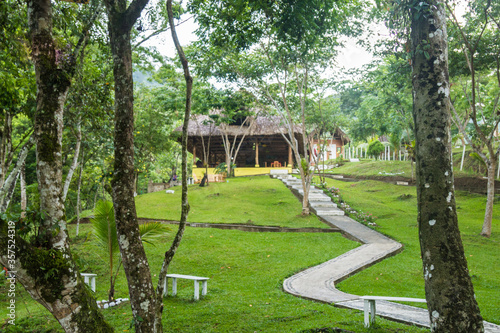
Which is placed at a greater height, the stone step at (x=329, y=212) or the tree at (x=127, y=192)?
the tree at (x=127, y=192)

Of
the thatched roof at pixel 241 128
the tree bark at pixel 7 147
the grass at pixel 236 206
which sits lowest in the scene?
the grass at pixel 236 206

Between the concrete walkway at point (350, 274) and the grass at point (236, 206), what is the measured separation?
1.43 metres

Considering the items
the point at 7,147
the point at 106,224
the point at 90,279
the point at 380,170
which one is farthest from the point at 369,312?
the point at 380,170

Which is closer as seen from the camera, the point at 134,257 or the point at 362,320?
the point at 134,257

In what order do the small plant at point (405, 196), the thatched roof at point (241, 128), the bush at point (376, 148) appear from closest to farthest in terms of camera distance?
1. the small plant at point (405, 196)
2. the thatched roof at point (241, 128)
3. the bush at point (376, 148)

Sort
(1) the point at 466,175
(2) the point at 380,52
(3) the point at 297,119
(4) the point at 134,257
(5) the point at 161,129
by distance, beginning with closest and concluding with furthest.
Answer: (4) the point at 134,257 < (2) the point at 380,52 < (1) the point at 466,175 < (5) the point at 161,129 < (3) the point at 297,119

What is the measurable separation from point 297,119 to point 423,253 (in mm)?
17726

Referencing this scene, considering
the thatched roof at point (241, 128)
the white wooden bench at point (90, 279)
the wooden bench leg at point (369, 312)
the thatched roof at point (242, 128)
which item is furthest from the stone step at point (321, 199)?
the wooden bench leg at point (369, 312)

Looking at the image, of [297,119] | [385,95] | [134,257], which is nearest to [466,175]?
[385,95]

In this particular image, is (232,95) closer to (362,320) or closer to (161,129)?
(161,129)

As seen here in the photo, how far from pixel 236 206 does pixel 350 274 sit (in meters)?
7.69

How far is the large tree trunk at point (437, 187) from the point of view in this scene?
260 cm

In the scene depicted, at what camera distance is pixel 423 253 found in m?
2.75

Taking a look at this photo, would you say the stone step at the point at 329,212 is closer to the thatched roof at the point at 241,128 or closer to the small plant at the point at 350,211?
the small plant at the point at 350,211
